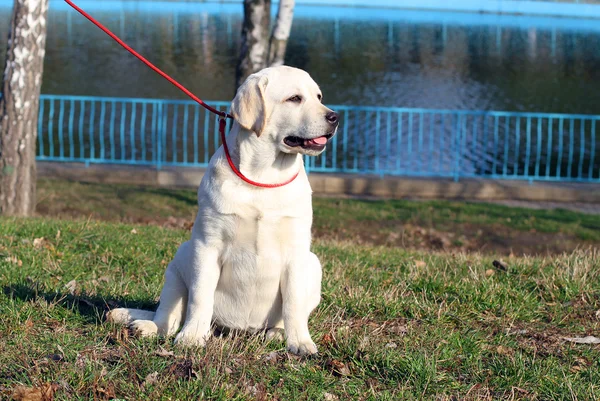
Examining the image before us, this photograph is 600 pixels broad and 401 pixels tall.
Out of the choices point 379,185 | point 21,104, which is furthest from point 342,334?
point 379,185

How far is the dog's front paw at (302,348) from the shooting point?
3.80 meters

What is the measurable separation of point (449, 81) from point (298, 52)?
9.91m

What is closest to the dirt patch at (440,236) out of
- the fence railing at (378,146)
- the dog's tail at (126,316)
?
the fence railing at (378,146)

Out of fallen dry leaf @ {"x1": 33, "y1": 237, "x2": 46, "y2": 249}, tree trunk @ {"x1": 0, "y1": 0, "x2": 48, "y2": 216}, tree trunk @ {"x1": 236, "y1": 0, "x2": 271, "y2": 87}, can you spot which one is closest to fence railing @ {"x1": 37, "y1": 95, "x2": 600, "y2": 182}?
tree trunk @ {"x1": 236, "y1": 0, "x2": 271, "y2": 87}

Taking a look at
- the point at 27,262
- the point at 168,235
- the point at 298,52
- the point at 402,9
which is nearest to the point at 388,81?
the point at 298,52

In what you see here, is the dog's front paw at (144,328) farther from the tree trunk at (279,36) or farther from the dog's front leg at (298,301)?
the tree trunk at (279,36)

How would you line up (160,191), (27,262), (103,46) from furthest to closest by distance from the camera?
(103,46) < (160,191) < (27,262)

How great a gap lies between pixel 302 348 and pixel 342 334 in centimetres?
30

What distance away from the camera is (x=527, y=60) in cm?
3759

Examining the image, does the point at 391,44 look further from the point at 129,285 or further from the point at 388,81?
the point at 129,285

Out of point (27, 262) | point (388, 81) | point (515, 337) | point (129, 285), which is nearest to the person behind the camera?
point (515, 337)

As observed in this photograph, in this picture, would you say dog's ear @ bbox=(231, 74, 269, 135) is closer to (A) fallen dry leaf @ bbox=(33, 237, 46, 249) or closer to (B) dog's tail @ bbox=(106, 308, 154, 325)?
(B) dog's tail @ bbox=(106, 308, 154, 325)

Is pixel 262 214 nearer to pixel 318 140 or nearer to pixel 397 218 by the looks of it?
pixel 318 140

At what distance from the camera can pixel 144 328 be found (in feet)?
12.9
